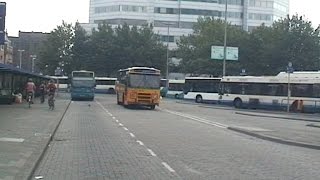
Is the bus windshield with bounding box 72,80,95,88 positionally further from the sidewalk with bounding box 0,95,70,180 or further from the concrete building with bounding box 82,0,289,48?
the concrete building with bounding box 82,0,289,48

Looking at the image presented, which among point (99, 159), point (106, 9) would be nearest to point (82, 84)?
point (99, 159)

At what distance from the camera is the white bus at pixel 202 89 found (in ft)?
202

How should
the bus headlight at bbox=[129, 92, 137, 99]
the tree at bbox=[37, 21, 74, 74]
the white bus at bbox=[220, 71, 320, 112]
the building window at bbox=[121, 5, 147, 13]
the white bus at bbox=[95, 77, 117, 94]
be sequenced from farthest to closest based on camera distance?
the building window at bbox=[121, 5, 147, 13] < the white bus at bbox=[95, 77, 117, 94] < the tree at bbox=[37, 21, 74, 74] < the white bus at bbox=[220, 71, 320, 112] < the bus headlight at bbox=[129, 92, 137, 99]

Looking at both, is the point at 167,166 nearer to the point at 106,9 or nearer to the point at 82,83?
the point at 82,83

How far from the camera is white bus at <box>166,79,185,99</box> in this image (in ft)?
268

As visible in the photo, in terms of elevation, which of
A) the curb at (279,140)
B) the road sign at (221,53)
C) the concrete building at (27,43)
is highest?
the concrete building at (27,43)

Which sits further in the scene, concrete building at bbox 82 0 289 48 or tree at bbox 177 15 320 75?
concrete building at bbox 82 0 289 48

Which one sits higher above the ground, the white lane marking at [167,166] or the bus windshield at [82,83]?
the bus windshield at [82,83]

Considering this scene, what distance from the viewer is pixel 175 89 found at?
273 ft

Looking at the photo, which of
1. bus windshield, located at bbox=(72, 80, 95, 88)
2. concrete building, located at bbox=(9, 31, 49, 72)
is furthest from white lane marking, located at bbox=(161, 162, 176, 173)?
concrete building, located at bbox=(9, 31, 49, 72)

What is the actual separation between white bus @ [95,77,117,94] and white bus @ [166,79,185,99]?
42.4ft

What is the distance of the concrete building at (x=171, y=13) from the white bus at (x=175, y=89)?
148ft

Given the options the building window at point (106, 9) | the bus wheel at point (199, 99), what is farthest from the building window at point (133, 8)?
the bus wheel at point (199, 99)

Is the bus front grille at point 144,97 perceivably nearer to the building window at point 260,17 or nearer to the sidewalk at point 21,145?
the sidewalk at point 21,145
